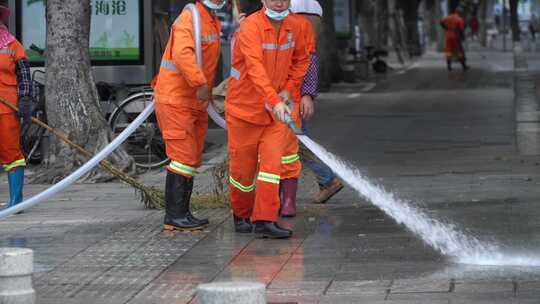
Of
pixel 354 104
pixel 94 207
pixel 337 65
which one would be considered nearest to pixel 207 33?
pixel 94 207

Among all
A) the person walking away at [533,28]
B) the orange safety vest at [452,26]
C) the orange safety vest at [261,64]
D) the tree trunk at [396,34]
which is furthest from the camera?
the person walking away at [533,28]

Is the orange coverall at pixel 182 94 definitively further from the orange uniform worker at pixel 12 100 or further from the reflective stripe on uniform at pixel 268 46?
the orange uniform worker at pixel 12 100

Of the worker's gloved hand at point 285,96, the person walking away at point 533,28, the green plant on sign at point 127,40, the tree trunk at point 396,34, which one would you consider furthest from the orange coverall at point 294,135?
the person walking away at point 533,28

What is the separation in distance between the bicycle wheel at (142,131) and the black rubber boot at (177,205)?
4569mm

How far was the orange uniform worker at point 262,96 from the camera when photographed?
364 inches

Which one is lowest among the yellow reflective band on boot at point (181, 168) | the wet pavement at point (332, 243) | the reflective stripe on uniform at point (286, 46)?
the wet pavement at point (332, 243)

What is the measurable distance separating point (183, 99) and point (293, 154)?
1.03 metres

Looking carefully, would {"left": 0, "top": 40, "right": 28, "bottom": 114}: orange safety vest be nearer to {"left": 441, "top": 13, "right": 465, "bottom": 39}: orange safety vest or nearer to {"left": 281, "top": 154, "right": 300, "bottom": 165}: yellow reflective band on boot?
{"left": 281, "top": 154, "right": 300, "bottom": 165}: yellow reflective band on boot

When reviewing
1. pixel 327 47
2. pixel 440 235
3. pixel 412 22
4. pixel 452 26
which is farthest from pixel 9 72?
pixel 412 22

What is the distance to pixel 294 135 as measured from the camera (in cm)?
984

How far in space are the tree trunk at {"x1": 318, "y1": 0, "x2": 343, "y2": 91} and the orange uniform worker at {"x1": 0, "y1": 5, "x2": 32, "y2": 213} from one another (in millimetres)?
17211

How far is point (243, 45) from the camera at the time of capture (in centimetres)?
925

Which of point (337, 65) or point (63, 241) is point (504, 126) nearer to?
point (63, 241)

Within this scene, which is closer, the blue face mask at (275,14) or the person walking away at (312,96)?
the blue face mask at (275,14)
